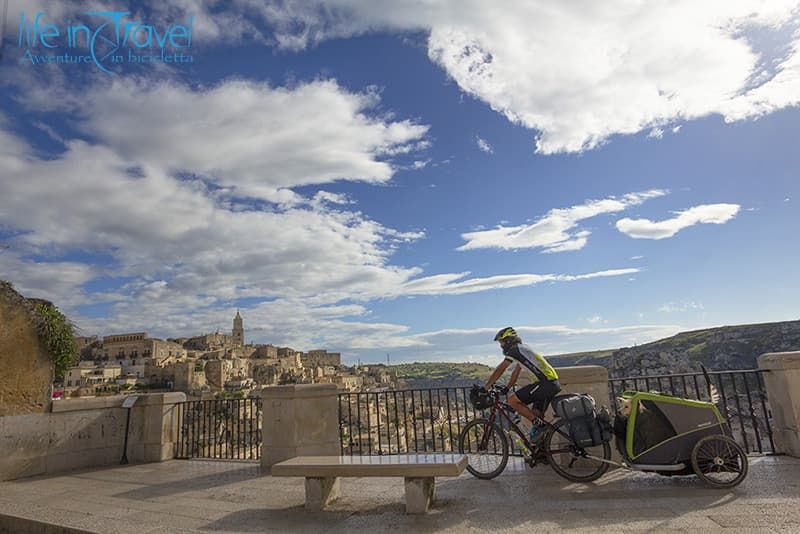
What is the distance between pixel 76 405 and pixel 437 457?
7451 mm

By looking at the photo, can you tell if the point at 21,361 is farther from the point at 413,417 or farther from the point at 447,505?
the point at 447,505

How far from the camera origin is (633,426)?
546cm

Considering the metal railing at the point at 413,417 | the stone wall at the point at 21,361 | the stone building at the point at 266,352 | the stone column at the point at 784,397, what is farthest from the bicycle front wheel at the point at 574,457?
the stone building at the point at 266,352

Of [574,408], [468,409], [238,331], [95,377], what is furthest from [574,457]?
[238,331]

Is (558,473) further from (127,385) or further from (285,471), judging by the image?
(127,385)

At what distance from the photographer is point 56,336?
8.62m

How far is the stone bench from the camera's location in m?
4.70

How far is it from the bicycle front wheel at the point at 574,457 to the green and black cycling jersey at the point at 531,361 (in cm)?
56

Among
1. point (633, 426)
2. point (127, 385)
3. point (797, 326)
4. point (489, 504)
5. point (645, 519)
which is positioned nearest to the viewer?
point (645, 519)

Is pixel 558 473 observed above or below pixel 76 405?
below

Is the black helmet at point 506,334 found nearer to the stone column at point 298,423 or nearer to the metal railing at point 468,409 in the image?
the metal railing at point 468,409

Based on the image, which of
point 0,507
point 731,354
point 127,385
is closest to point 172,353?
point 127,385

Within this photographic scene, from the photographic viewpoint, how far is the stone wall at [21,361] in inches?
312

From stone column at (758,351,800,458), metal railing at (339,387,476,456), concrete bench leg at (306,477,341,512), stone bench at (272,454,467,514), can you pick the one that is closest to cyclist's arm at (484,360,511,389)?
metal railing at (339,387,476,456)
